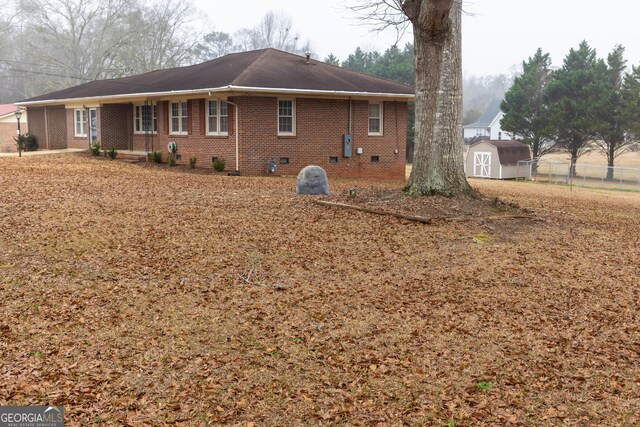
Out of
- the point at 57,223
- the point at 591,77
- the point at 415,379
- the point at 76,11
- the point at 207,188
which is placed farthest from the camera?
the point at 76,11

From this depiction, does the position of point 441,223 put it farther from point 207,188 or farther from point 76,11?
point 76,11

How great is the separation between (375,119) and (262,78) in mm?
5007

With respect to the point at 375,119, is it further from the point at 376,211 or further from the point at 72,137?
the point at 72,137

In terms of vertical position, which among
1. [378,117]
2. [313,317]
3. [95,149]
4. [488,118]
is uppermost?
[488,118]

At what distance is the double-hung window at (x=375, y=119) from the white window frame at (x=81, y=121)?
535 inches


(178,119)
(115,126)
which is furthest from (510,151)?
(115,126)

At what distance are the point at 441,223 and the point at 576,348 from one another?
514 centimetres

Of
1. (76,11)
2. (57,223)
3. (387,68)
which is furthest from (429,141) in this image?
(76,11)

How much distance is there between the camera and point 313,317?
6.65 m

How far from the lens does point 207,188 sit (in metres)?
15.5

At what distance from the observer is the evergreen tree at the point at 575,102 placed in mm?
44188

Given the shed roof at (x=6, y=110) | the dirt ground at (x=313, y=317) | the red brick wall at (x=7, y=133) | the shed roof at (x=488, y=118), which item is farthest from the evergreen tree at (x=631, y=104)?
the shed roof at (x=6, y=110)

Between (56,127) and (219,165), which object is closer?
(219,165)

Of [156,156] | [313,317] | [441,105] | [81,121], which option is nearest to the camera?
[313,317]
